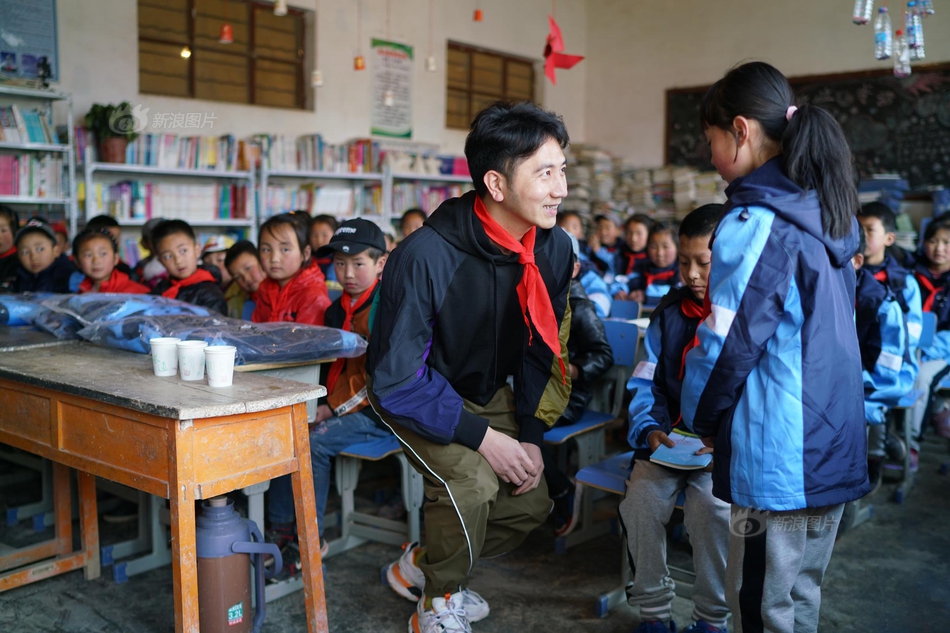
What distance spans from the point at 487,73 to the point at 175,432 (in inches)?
290

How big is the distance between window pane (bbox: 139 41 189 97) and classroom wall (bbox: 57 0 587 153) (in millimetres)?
84

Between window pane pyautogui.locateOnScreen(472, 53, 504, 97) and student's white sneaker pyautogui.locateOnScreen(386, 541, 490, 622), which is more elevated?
window pane pyautogui.locateOnScreen(472, 53, 504, 97)

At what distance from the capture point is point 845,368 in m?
1.51

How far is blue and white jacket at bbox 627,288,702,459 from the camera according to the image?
2.13m

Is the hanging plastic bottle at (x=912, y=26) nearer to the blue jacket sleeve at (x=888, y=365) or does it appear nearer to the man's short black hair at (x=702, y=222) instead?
the blue jacket sleeve at (x=888, y=365)


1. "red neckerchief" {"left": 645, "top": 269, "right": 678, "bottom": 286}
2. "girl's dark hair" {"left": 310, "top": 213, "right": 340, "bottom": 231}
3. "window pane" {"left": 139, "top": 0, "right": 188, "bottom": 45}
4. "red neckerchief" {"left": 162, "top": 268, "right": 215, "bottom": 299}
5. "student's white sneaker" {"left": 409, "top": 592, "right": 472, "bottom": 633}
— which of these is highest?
"window pane" {"left": 139, "top": 0, "right": 188, "bottom": 45}

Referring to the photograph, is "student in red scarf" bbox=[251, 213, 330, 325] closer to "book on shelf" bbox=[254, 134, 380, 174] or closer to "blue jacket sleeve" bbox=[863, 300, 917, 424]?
"blue jacket sleeve" bbox=[863, 300, 917, 424]

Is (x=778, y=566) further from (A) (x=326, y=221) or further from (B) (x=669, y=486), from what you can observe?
(A) (x=326, y=221)

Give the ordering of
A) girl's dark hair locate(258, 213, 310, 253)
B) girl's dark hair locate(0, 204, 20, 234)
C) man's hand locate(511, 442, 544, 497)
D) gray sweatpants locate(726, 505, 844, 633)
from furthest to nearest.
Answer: girl's dark hair locate(0, 204, 20, 234) < girl's dark hair locate(258, 213, 310, 253) < man's hand locate(511, 442, 544, 497) < gray sweatpants locate(726, 505, 844, 633)

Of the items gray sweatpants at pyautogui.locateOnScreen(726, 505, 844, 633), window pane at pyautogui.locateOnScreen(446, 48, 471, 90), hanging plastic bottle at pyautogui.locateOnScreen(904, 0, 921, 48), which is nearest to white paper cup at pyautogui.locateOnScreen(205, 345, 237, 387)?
gray sweatpants at pyautogui.locateOnScreen(726, 505, 844, 633)

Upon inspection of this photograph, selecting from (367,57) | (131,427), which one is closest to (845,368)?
(131,427)

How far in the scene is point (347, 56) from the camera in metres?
7.16

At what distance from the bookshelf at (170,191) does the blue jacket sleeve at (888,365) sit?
4888 millimetres

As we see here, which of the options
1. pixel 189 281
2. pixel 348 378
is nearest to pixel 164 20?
pixel 189 281
